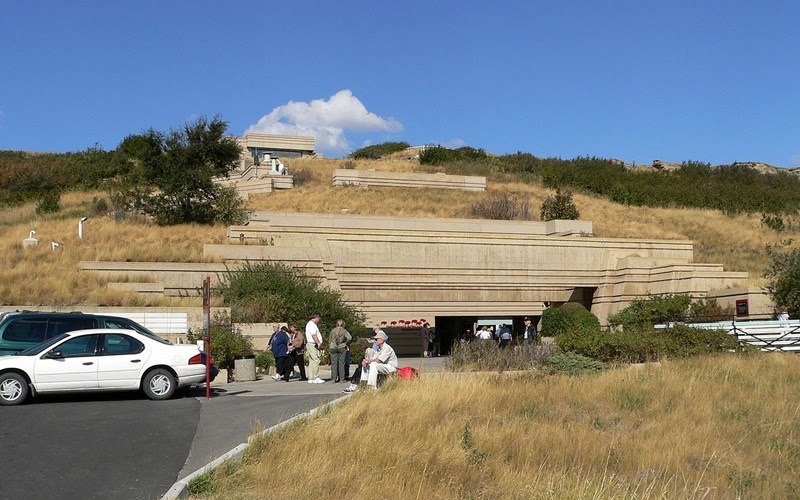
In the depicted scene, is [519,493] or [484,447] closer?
[519,493]

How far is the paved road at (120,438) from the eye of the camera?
1006cm

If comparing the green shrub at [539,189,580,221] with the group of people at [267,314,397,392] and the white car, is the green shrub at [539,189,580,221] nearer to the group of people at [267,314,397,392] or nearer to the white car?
the group of people at [267,314,397,392]

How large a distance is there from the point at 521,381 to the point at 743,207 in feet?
183

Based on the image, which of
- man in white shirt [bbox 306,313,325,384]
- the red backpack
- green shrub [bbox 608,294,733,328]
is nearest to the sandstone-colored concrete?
green shrub [bbox 608,294,733,328]

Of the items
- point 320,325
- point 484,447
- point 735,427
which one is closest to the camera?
point 484,447

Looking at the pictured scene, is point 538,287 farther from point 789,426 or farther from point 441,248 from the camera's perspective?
point 789,426

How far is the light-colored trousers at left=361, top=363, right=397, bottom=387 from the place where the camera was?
17147mm

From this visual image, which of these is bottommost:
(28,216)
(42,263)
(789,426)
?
(789,426)

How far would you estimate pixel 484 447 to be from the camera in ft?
39.9

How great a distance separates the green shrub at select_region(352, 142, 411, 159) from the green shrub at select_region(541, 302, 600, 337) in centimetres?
7238

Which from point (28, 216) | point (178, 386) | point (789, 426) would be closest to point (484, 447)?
point (789, 426)

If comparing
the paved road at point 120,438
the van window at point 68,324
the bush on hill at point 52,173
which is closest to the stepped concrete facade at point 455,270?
the van window at point 68,324

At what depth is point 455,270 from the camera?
A: 35.5m

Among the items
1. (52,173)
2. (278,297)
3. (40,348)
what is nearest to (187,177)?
(278,297)
